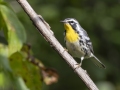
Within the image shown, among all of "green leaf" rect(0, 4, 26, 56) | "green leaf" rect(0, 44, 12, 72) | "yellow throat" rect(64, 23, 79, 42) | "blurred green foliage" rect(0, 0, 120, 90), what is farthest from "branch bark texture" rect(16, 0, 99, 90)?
"blurred green foliage" rect(0, 0, 120, 90)

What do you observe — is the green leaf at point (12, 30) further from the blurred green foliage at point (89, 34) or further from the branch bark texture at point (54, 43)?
the blurred green foliage at point (89, 34)

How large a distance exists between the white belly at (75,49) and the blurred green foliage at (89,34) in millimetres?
2933

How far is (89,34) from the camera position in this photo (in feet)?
23.5

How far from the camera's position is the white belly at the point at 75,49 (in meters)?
3.46

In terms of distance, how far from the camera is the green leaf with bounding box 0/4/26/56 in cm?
182

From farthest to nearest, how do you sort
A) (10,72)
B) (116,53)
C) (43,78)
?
1. (116,53)
2. (43,78)
3. (10,72)

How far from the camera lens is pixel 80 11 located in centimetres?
714

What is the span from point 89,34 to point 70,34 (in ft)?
11.9

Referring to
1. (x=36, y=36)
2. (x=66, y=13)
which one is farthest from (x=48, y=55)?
(x=66, y=13)

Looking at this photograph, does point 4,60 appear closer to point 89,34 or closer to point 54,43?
point 54,43

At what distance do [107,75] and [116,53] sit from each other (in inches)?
28.9

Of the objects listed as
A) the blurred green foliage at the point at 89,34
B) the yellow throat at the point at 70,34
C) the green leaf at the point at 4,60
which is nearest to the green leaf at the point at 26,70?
the green leaf at the point at 4,60

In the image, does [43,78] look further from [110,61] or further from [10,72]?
[110,61]

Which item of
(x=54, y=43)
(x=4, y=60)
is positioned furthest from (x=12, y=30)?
(x=54, y=43)
